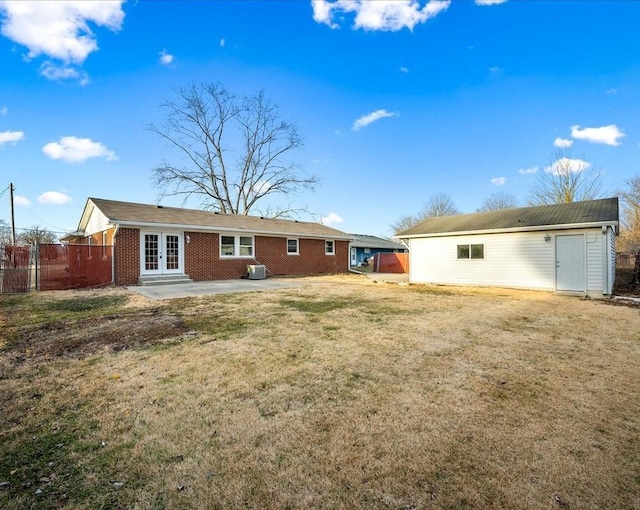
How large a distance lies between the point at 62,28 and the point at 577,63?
68.0 ft

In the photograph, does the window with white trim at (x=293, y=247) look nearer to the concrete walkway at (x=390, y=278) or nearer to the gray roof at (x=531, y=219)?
the concrete walkway at (x=390, y=278)

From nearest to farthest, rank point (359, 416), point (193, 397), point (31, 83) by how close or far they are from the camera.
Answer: point (359, 416)
point (193, 397)
point (31, 83)

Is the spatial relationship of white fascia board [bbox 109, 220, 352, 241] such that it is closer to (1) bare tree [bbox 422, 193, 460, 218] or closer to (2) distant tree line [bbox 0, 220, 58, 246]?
(2) distant tree line [bbox 0, 220, 58, 246]

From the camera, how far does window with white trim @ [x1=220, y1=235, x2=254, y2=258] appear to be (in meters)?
15.9

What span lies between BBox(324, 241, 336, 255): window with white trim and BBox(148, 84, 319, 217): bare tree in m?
12.3

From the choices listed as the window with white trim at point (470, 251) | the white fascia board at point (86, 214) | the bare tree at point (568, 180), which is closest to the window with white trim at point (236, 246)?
the white fascia board at point (86, 214)

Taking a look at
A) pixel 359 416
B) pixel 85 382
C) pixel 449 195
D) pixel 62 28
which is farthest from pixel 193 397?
pixel 449 195

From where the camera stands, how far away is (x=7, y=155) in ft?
65.2

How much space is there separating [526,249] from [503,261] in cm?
100

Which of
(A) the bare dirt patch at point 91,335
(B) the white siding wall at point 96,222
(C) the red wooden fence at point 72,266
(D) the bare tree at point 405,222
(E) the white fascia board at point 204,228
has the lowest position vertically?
(A) the bare dirt patch at point 91,335

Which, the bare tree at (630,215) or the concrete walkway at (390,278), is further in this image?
the bare tree at (630,215)

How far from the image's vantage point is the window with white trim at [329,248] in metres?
21.0

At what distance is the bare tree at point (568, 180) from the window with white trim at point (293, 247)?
1954 cm

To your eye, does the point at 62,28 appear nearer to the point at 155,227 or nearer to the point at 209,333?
the point at 155,227
